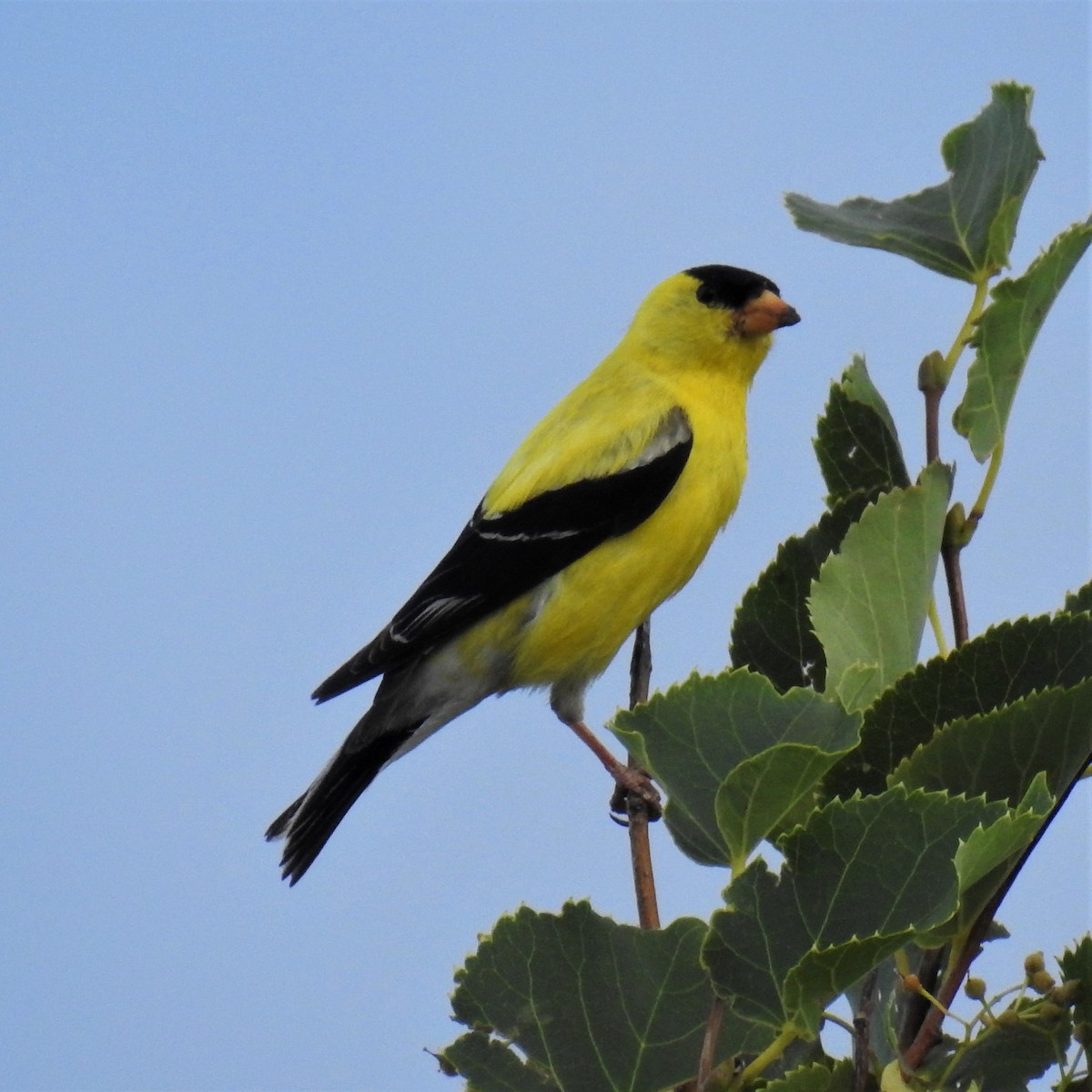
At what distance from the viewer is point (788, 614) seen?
194 cm

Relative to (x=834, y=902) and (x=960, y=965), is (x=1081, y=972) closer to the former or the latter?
(x=960, y=965)

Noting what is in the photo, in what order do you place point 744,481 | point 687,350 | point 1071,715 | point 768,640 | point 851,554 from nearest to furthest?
point 1071,715 < point 851,554 < point 768,640 < point 744,481 < point 687,350

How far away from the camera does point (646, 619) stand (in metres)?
3.81

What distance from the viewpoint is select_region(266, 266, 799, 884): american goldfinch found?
3.75 meters

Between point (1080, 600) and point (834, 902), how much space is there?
580mm

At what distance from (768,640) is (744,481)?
215 centimetres

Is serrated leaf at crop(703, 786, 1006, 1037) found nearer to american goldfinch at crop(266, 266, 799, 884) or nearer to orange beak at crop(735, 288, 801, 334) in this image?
american goldfinch at crop(266, 266, 799, 884)

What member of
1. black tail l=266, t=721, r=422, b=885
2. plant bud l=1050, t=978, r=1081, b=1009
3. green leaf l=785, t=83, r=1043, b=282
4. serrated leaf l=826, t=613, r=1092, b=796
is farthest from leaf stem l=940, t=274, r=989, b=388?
black tail l=266, t=721, r=422, b=885

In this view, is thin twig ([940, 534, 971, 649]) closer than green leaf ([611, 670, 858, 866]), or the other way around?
green leaf ([611, 670, 858, 866])

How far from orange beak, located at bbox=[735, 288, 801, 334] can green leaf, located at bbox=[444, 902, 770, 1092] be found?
3109mm

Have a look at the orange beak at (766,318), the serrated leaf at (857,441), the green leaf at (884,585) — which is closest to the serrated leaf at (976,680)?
the green leaf at (884,585)

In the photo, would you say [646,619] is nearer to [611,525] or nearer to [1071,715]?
[611,525]

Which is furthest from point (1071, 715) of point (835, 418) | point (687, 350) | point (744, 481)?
point (687, 350)

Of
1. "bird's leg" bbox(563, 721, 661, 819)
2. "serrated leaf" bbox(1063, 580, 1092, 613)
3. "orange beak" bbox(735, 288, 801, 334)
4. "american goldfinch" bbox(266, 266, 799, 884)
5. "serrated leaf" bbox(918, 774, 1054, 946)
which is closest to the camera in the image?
"serrated leaf" bbox(918, 774, 1054, 946)
